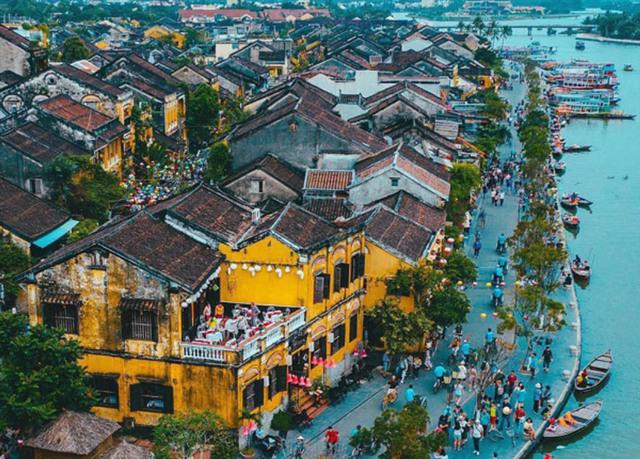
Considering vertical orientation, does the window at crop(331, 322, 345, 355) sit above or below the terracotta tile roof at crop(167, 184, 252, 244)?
below

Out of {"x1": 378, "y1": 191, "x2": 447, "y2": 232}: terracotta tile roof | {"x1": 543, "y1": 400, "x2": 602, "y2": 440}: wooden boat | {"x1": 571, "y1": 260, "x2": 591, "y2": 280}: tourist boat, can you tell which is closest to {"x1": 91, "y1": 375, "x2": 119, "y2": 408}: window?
{"x1": 543, "y1": 400, "x2": 602, "y2": 440}: wooden boat

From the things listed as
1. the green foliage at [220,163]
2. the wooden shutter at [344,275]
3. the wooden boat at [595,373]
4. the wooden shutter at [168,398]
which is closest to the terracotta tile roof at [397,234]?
the wooden shutter at [344,275]

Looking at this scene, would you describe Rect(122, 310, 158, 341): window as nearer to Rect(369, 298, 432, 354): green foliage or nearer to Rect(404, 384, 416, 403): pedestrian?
Rect(404, 384, 416, 403): pedestrian

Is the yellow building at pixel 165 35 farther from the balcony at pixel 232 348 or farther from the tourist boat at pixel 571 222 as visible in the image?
the balcony at pixel 232 348

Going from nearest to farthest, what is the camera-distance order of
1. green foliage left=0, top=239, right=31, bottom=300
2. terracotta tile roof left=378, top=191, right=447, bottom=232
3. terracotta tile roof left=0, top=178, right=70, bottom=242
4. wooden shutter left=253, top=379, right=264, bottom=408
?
wooden shutter left=253, top=379, right=264, bottom=408 → green foliage left=0, top=239, right=31, bottom=300 → terracotta tile roof left=0, top=178, right=70, bottom=242 → terracotta tile roof left=378, top=191, right=447, bottom=232

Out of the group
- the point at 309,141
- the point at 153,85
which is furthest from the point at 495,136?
the point at 309,141

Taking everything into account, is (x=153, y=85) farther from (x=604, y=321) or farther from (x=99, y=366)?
(x=99, y=366)
